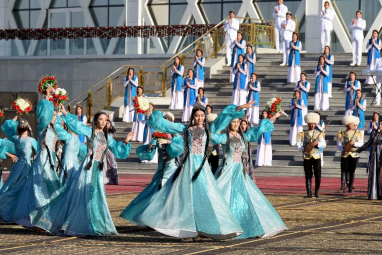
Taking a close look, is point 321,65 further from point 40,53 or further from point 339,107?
point 40,53

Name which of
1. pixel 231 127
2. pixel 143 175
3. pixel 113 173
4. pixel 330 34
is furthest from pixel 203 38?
pixel 231 127

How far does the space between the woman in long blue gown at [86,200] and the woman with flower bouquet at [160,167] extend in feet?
1.13

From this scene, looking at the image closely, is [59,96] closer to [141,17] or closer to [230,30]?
[230,30]

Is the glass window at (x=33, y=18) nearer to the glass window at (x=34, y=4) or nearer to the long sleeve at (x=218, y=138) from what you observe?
the glass window at (x=34, y=4)

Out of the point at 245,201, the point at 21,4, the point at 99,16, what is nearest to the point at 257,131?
the point at 245,201

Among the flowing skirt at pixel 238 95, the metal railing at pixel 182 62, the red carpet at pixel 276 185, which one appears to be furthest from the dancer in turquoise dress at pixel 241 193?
the metal railing at pixel 182 62

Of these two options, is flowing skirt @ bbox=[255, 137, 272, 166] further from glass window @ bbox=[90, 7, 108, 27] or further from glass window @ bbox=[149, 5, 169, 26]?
glass window @ bbox=[90, 7, 108, 27]

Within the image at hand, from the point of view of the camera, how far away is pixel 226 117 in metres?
10.7

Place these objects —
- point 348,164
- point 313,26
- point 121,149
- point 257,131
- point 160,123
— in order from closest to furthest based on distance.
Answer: point 160,123 → point 121,149 → point 257,131 → point 348,164 → point 313,26

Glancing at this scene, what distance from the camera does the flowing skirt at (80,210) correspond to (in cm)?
1066

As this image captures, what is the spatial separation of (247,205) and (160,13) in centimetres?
2553

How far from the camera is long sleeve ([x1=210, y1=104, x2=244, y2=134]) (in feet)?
34.9

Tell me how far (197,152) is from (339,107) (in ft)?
50.2

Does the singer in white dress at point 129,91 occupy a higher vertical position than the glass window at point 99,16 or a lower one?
lower
